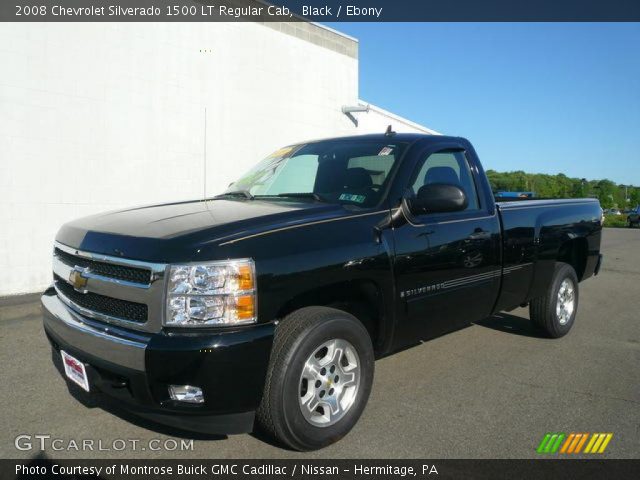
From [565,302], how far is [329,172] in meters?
3.24

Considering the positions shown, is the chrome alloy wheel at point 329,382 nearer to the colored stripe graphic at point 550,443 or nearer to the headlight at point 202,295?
the headlight at point 202,295

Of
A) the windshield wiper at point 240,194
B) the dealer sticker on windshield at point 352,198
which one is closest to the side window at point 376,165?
the dealer sticker on windshield at point 352,198

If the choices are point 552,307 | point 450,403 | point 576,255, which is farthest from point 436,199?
point 576,255

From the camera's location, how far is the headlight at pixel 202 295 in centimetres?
267

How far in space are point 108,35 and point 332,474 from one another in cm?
791

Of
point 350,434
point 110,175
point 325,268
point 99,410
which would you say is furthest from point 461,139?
point 110,175

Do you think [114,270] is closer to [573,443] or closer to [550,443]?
[550,443]

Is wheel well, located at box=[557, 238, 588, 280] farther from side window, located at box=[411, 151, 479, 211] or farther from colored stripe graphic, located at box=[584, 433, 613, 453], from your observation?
colored stripe graphic, located at box=[584, 433, 613, 453]

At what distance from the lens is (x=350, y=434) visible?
3.38 metres

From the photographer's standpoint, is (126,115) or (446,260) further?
(126,115)

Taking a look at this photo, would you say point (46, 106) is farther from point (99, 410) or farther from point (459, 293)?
point (459, 293)

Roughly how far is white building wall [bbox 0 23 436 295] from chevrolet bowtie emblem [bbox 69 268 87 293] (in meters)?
5.19

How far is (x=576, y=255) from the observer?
6152mm

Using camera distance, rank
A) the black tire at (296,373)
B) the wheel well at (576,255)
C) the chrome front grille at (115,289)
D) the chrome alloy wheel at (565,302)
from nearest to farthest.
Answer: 1. the chrome front grille at (115,289)
2. the black tire at (296,373)
3. the chrome alloy wheel at (565,302)
4. the wheel well at (576,255)
